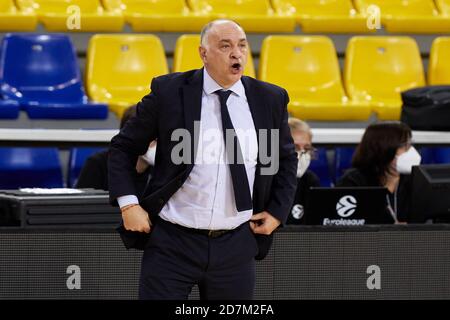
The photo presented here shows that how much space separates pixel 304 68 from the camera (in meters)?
7.84

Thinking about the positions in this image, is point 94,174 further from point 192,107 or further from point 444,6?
point 444,6

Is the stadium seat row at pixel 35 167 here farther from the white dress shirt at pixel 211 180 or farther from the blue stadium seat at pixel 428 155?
the white dress shirt at pixel 211 180

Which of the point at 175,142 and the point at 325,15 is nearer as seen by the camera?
the point at 175,142

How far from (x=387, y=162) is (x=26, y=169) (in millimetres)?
2142

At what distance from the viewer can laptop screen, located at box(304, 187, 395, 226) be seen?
16.0 feet

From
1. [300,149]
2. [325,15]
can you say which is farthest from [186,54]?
[300,149]

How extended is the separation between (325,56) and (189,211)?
4.50m

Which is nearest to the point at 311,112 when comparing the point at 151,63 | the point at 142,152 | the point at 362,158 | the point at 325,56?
the point at 325,56

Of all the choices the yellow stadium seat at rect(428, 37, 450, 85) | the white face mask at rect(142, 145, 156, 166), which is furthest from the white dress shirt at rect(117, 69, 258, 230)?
the yellow stadium seat at rect(428, 37, 450, 85)

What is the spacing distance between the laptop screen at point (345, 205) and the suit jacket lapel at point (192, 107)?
146cm

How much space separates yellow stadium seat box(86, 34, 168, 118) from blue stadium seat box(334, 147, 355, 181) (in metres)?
1.30

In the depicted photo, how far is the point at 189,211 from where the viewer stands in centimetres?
347
